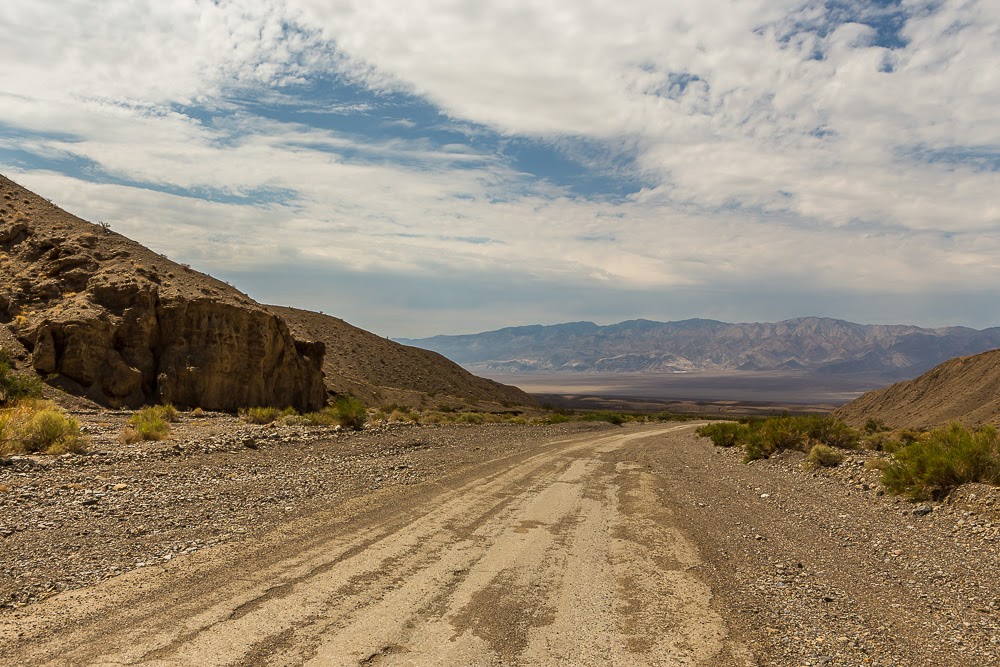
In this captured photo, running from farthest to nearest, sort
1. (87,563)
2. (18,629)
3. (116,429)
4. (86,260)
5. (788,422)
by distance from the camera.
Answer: (86,260) → (788,422) → (116,429) → (87,563) → (18,629)

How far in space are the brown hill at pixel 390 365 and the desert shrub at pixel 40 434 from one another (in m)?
41.0

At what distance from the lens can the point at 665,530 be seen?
9508mm

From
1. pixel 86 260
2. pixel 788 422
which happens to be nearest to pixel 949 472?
pixel 788 422

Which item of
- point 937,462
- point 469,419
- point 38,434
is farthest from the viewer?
point 469,419

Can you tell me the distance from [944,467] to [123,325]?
29779 mm

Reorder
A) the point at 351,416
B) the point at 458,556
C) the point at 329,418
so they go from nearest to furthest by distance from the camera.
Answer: the point at 458,556, the point at 351,416, the point at 329,418

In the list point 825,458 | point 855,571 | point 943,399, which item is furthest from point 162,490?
point 943,399

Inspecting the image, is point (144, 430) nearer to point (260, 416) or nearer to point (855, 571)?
point (260, 416)

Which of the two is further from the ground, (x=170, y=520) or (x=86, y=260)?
(x=86, y=260)

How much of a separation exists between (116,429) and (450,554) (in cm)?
1595

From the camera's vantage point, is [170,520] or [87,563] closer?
[87,563]

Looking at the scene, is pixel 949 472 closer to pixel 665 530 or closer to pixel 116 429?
pixel 665 530

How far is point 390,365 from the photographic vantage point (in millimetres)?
72875

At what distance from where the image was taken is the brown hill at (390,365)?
6506 centimetres
